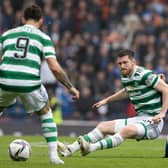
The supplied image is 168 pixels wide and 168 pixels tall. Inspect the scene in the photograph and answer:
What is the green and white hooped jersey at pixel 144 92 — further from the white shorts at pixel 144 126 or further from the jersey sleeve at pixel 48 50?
the jersey sleeve at pixel 48 50

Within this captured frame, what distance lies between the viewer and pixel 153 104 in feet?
39.8

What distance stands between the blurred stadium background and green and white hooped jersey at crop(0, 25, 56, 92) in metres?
8.24

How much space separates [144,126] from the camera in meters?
11.8

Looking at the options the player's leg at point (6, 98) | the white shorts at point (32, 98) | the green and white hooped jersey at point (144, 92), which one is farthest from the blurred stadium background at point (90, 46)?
the white shorts at point (32, 98)

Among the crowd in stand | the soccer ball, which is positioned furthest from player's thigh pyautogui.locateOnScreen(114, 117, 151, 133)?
the crowd in stand

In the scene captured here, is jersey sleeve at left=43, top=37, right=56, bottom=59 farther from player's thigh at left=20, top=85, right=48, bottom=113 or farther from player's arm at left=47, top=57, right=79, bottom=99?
player's thigh at left=20, top=85, right=48, bottom=113

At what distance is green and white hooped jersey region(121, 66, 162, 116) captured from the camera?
1205 cm

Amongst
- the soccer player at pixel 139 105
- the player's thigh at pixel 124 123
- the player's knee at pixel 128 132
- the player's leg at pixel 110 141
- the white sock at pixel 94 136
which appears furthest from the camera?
the player's thigh at pixel 124 123

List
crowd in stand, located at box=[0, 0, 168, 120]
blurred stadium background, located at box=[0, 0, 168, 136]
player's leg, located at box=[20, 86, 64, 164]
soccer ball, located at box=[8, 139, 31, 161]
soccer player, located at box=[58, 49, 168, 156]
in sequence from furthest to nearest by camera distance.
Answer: crowd in stand, located at box=[0, 0, 168, 120] → blurred stadium background, located at box=[0, 0, 168, 136] → soccer player, located at box=[58, 49, 168, 156] → soccer ball, located at box=[8, 139, 31, 161] → player's leg, located at box=[20, 86, 64, 164]

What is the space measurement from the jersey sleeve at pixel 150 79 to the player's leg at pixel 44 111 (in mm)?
1855

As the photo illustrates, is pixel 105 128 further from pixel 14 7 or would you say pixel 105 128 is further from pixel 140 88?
pixel 14 7

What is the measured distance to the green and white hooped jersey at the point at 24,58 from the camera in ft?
34.3

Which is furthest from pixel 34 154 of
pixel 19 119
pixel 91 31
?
pixel 91 31

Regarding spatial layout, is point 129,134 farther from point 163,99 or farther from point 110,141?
point 163,99
